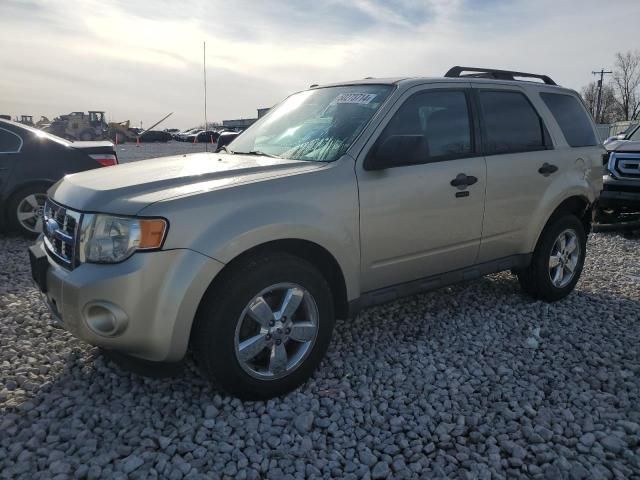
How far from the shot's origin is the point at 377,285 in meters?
3.33

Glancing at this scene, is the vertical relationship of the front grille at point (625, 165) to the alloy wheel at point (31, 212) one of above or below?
above

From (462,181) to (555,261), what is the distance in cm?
155

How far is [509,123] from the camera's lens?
Result: 13.3 feet

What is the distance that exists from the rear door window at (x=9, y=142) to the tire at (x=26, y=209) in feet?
1.67

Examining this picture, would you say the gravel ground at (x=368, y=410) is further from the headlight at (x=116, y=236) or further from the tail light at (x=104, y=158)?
the tail light at (x=104, y=158)

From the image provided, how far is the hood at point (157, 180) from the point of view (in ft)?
8.48

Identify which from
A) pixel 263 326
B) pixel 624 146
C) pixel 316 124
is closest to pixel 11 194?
pixel 316 124

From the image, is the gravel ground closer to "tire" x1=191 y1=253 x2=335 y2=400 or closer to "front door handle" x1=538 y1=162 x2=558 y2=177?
"tire" x1=191 y1=253 x2=335 y2=400

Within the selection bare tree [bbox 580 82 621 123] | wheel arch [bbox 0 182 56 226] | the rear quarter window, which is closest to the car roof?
the rear quarter window

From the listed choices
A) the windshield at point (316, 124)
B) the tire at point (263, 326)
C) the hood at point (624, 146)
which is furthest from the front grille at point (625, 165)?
the tire at point (263, 326)

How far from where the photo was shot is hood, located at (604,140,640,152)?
779 cm

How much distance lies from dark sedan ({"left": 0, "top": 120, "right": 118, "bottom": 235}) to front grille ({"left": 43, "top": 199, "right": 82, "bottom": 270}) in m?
3.76

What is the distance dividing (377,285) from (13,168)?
517 centimetres

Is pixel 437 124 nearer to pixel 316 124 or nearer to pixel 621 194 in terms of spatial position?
pixel 316 124
